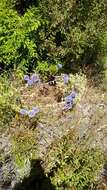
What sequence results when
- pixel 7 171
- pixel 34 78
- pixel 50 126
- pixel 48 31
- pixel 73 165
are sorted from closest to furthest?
1. pixel 7 171
2. pixel 73 165
3. pixel 50 126
4. pixel 34 78
5. pixel 48 31

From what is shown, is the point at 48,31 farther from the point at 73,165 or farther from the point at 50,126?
the point at 73,165

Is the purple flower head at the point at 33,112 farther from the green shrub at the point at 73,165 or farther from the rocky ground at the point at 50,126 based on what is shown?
the green shrub at the point at 73,165

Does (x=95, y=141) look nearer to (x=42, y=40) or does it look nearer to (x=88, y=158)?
(x=88, y=158)

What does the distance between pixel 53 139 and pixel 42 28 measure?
73.6 inches

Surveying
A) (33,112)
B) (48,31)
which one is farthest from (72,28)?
(33,112)

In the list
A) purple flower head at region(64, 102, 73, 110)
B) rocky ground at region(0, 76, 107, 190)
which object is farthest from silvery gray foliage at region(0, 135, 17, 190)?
purple flower head at region(64, 102, 73, 110)

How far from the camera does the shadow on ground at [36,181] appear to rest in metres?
5.94

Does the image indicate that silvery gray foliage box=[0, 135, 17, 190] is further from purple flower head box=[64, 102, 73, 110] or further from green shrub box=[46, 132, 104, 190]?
purple flower head box=[64, 102, 73, 110]

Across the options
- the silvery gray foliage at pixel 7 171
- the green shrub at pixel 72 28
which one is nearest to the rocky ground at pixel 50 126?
the silvery gray foliage at pixel 7 171

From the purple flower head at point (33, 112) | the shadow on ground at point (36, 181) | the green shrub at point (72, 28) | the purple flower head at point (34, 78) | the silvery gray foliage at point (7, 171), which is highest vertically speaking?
the green shrub at point (72, 28)

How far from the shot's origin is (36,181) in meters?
6.03

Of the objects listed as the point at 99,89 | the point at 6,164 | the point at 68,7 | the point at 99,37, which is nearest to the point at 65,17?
the point at 68,7

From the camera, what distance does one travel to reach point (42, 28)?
23.9ft

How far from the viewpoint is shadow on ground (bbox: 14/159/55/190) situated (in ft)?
19.5
